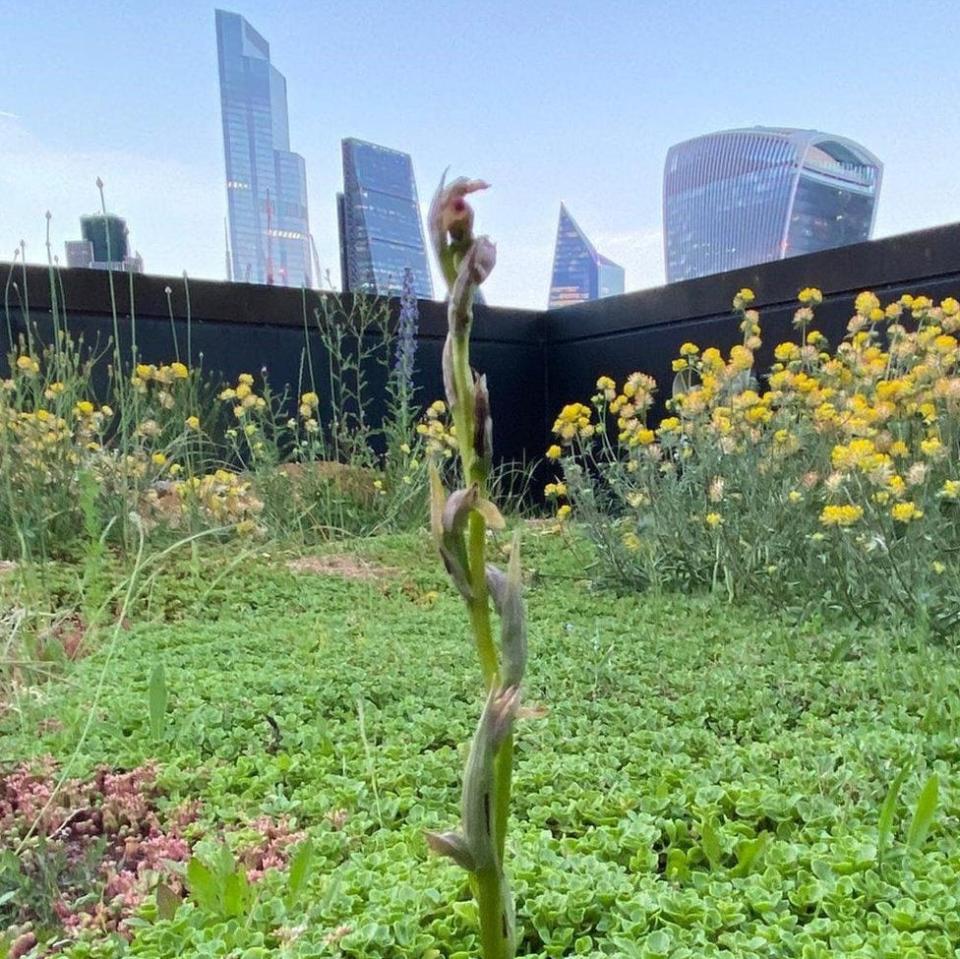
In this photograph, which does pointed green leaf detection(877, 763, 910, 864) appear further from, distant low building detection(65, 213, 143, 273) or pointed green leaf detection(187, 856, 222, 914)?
distant low building detection(65, 213, 143, 273)

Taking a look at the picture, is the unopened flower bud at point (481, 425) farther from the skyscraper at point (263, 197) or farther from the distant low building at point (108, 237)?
the skyscraper at point (263, 197)

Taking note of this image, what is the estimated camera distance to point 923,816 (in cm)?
109

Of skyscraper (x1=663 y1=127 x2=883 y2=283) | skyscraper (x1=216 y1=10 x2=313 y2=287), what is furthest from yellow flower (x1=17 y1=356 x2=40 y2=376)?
skyscraper (x1=663 y1=127 x2=883 y2=283)

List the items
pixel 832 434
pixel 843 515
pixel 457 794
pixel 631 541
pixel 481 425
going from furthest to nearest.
→ pixel 631 541 → pixel 832 434 → pixel 843 515 → pixel 457 794 → pixel 481 425

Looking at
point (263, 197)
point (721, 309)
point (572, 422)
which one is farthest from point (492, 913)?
point (721, 309)

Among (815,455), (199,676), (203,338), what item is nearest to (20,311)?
(203,338)

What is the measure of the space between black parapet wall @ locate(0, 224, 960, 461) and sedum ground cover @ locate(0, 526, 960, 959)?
309 cm

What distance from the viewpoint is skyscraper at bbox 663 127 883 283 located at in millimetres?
5609

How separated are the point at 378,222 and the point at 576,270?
2.08m

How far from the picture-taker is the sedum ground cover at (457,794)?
949 millimetres

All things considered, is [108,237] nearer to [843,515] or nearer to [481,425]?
[843,515]

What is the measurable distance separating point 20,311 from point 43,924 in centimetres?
483

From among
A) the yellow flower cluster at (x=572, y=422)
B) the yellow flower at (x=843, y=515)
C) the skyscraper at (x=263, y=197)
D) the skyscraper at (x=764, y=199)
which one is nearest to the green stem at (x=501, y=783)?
the yellow flower at (x=843, y=515)

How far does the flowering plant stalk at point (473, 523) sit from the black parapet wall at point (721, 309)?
15.0 feet
